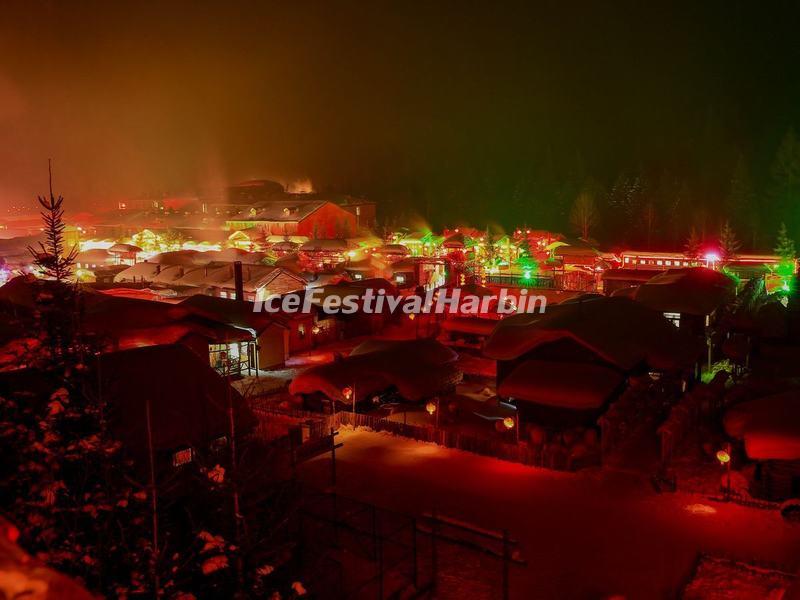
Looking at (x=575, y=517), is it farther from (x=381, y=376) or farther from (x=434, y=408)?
(x=381, y=376)

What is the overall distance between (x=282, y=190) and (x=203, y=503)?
69.4 m

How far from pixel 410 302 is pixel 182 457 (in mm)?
18670

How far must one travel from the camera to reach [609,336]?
53.2 ft

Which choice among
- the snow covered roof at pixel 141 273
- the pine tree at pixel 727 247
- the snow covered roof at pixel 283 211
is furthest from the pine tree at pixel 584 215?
the snow covered roof at pixel 141 273

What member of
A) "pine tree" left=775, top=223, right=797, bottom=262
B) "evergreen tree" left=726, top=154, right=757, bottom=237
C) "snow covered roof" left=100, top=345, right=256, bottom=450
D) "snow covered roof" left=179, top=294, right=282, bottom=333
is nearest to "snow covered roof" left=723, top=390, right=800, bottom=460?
"snow covered roof" left=100, top=345, right=256, bottom=450

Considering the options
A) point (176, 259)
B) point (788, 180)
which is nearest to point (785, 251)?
point (788, 180)

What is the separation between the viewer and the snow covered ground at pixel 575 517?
9352 mm

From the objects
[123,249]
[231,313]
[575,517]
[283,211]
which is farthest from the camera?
[283,211]

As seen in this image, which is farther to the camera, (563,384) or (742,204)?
(742,204)

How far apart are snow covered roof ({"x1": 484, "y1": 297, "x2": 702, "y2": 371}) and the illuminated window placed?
8229 mm

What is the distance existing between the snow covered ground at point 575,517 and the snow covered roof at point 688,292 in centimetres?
1084

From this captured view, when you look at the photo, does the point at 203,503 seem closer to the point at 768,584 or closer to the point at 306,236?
the point at 768,584

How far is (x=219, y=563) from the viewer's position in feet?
18.6

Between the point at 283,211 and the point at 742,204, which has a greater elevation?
the point at 283,211
